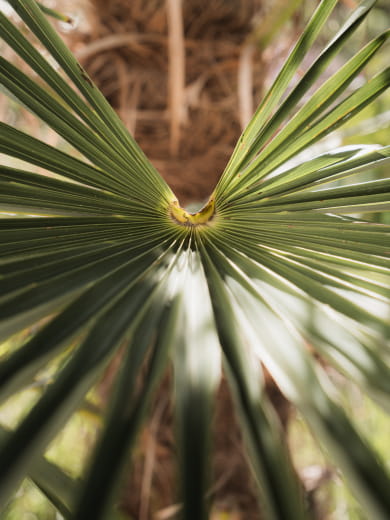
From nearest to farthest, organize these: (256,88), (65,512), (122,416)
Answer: (122,416) → (65,512) → (256,88)

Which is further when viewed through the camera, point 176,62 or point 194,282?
point 176,62

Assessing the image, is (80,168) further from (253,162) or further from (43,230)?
(253,162)

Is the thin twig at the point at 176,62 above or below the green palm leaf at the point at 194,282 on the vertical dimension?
above

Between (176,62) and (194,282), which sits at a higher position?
(176,62)

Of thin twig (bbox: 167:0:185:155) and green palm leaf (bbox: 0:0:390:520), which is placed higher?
thin twig (bbox: 167:0:185:155)

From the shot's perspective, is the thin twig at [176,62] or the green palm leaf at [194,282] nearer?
the green palm leaf at [194,282]

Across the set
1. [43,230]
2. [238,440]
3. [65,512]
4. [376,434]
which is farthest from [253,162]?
[376,434]

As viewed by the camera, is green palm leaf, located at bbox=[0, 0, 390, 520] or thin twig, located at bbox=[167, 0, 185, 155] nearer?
green palm leaf, located at bbox=[0, 0, 390, 520]

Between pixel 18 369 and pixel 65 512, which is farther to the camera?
pixel 65 512
